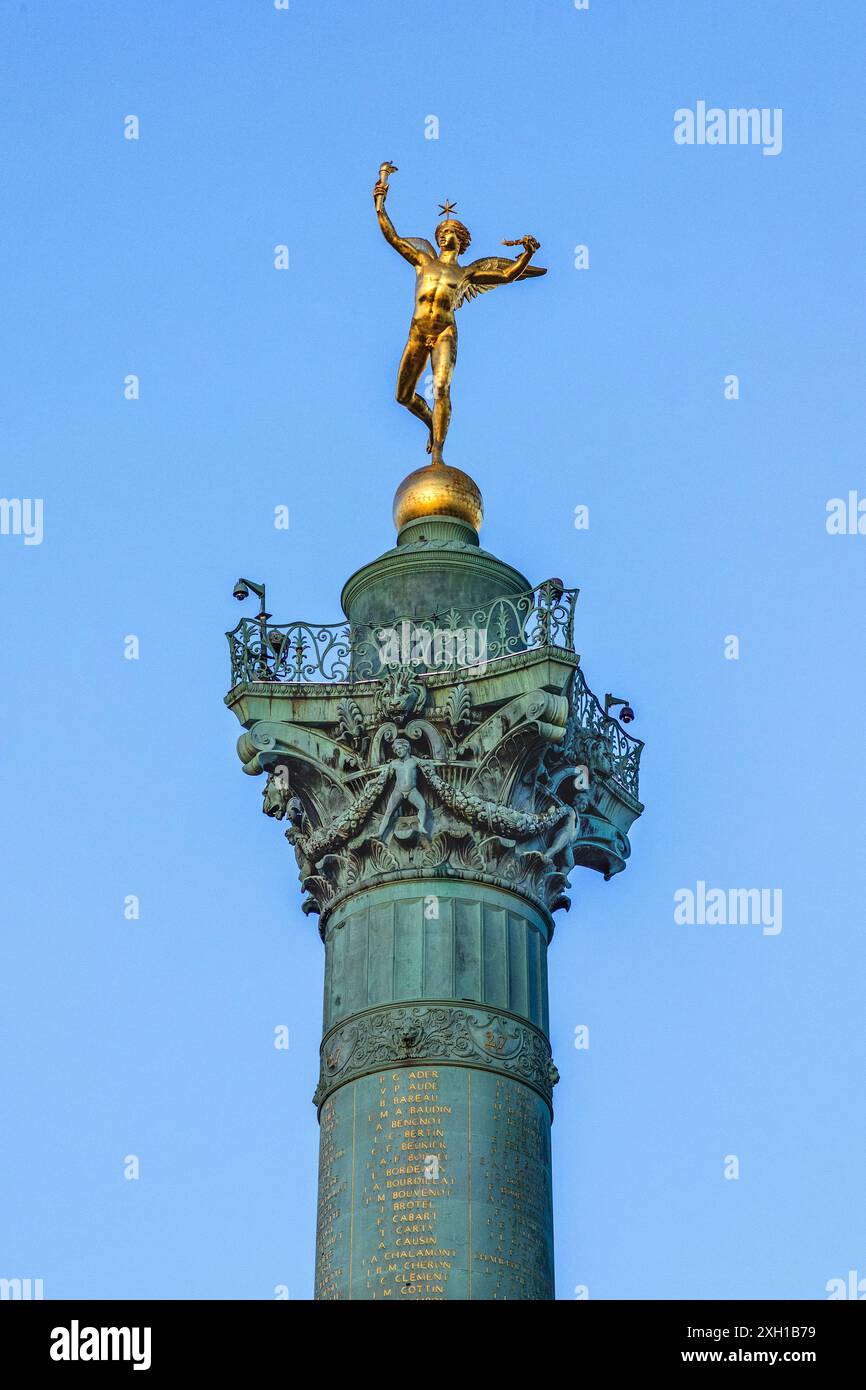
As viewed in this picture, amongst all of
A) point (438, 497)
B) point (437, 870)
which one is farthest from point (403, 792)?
point (438, 497)

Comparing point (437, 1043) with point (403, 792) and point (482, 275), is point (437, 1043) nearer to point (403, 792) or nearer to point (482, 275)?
point (403, 792)

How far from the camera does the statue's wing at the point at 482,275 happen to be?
49.8 m

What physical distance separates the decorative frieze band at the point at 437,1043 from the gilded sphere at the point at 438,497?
393 inches

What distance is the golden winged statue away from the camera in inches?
1941

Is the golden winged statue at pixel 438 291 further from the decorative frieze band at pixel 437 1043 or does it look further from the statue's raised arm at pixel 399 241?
the decorative frieze band at pixel 437 1043

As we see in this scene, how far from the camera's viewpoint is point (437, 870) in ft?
142

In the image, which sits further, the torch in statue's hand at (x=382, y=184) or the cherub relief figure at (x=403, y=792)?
the torch in statue's hand at (x=382, y=184)

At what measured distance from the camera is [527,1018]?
42594mm

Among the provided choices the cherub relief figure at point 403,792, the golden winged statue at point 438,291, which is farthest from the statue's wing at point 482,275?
the cherub relief figure at point 403,792

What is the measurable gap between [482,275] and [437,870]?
1216 centimetres

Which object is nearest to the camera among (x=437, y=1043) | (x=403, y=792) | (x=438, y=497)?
(x=437, y=1043)

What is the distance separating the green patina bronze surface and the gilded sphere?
4.34 ft

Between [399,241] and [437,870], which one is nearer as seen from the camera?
[437,870]
